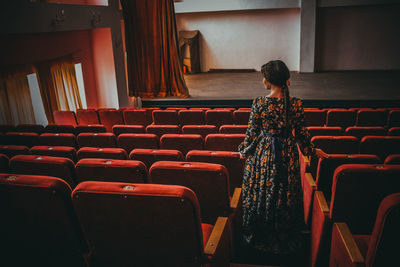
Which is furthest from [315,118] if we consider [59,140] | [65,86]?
[65,86]

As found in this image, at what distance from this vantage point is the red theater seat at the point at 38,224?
161 cm

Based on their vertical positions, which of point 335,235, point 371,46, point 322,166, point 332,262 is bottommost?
point 332,262

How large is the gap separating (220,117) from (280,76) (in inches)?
119

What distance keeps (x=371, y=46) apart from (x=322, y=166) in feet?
33.6

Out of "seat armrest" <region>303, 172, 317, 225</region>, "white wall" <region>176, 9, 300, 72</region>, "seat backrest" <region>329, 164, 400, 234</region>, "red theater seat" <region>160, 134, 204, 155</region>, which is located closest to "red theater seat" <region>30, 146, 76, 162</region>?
"red theater seat" <region>160, 134, 204, 155</region>

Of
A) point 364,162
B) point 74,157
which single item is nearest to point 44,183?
point 74,157

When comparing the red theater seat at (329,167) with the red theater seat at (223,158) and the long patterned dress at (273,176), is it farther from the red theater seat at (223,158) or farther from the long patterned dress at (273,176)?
the red theater seat at (223,158)

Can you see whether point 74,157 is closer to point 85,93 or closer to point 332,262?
point 332,262

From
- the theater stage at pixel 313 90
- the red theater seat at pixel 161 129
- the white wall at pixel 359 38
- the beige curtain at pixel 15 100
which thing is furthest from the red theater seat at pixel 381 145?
the white wall at pixel 359 38

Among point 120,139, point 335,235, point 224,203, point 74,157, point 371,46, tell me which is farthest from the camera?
point 371,46

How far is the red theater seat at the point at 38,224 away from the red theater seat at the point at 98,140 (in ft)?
6.26

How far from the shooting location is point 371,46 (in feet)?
35.4

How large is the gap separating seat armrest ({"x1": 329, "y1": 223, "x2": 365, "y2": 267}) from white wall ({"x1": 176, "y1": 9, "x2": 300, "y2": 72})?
34.9 ft

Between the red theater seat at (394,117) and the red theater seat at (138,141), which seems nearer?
the red theater seat at (138,141)
